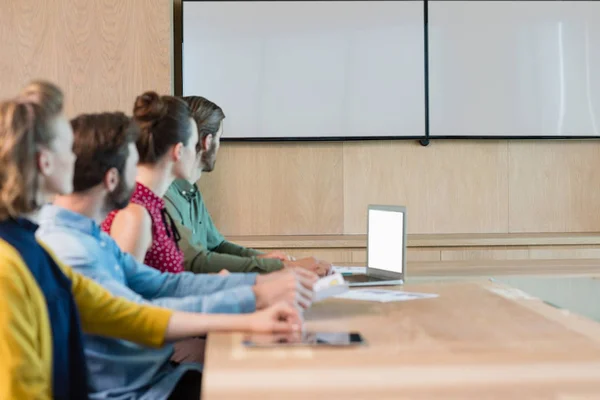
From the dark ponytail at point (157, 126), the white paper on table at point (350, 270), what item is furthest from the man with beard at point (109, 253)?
the white paper on table at point (350, 270)

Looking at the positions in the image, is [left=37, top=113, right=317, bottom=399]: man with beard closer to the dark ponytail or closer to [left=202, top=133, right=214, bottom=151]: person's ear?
the dark ponytail

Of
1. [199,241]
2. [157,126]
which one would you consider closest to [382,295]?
[157,126]

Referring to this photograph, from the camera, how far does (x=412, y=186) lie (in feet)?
16.5

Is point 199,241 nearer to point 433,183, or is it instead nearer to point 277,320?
point 277,320

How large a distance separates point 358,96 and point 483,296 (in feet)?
8.92

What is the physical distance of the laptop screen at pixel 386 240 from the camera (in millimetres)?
2791

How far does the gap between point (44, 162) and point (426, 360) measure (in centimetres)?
75

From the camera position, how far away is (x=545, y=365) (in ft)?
4.96

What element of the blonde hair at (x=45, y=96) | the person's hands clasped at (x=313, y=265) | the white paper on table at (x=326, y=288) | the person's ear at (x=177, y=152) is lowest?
the person's hands clasped at (x=313, y=265)

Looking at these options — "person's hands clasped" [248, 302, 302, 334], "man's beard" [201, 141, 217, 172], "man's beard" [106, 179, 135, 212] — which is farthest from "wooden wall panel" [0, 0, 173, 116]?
"person's hands clasped" [248, 302, 302, 334]

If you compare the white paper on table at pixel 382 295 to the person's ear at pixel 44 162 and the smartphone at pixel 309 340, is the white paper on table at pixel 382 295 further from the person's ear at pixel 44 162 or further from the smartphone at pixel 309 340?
the person's ear at pixel 44 162

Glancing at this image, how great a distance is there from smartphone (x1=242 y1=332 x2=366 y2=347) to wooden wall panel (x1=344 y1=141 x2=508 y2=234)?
3257 mm

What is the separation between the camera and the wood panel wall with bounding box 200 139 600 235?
196 inches

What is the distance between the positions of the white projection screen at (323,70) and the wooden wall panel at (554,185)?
0.66 m
